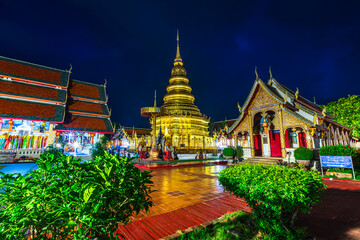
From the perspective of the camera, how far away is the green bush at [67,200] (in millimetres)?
1257

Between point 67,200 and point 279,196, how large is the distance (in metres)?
2.48

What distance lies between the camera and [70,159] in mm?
2047

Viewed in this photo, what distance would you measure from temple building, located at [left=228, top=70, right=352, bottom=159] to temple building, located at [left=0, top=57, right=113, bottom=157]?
1424 cm

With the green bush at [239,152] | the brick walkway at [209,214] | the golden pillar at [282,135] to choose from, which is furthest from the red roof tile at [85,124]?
the golden pillar at [282,135]

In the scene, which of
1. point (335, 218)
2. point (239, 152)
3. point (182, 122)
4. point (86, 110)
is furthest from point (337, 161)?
point (86, 110)

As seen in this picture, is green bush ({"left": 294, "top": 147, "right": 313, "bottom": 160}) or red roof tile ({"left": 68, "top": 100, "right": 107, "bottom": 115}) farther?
red roof tile ({"left": 68, "top": 100, "right": 107, "bottom": 115})

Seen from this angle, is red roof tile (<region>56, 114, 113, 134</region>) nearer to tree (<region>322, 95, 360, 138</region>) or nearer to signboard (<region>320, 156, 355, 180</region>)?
signboard (<region>320, 156, 355, 180</region>)

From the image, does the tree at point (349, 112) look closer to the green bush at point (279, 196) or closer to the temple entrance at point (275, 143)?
the temple entrance at point (275, 143)

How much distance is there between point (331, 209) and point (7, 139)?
21219 mm

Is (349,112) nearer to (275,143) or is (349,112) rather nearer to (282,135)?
(275,143)

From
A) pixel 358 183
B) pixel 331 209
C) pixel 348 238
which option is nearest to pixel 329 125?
pixel 358 183

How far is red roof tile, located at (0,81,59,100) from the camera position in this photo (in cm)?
1585

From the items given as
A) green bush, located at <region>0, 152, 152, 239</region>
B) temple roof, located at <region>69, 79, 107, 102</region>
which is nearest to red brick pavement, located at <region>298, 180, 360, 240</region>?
green bush, located at <region>0, 152, 152, 239</region>

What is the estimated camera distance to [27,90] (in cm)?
1670
